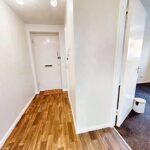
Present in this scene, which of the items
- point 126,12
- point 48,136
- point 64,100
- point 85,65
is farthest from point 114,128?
point 126,12

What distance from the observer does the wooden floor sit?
57.5 inches

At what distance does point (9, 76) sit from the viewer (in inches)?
74.4

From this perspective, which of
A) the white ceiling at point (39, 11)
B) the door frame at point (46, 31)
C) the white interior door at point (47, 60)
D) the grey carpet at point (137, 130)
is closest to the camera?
the grey carpet at point (137, 130)

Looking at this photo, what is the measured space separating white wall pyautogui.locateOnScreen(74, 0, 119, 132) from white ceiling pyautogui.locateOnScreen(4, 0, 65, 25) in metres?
1.00

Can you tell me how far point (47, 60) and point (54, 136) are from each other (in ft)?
8.19

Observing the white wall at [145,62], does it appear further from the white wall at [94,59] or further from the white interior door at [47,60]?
the white interior door at [47,60]

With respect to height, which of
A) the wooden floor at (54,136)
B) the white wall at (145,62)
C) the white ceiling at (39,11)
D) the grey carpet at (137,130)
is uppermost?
the white ceiling at (39,11)

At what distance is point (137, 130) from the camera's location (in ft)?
5.61

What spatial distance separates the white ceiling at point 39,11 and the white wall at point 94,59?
100 centimetres

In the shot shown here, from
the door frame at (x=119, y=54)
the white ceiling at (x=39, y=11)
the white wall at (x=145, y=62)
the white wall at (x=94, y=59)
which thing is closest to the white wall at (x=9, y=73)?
the white ceiling at (x=39, y=11)

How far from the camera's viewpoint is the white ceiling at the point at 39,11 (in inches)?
78.0

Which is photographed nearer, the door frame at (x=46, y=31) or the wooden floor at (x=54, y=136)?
the wooden floor at (x=54, y=136)

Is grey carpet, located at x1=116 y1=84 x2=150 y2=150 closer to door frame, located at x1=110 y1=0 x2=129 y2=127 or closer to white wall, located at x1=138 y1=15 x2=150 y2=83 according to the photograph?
door frame, located at x1=110 y1=0 x2=129 y2=127

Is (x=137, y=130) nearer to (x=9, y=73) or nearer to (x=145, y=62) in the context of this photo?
(x=9, y=73)
